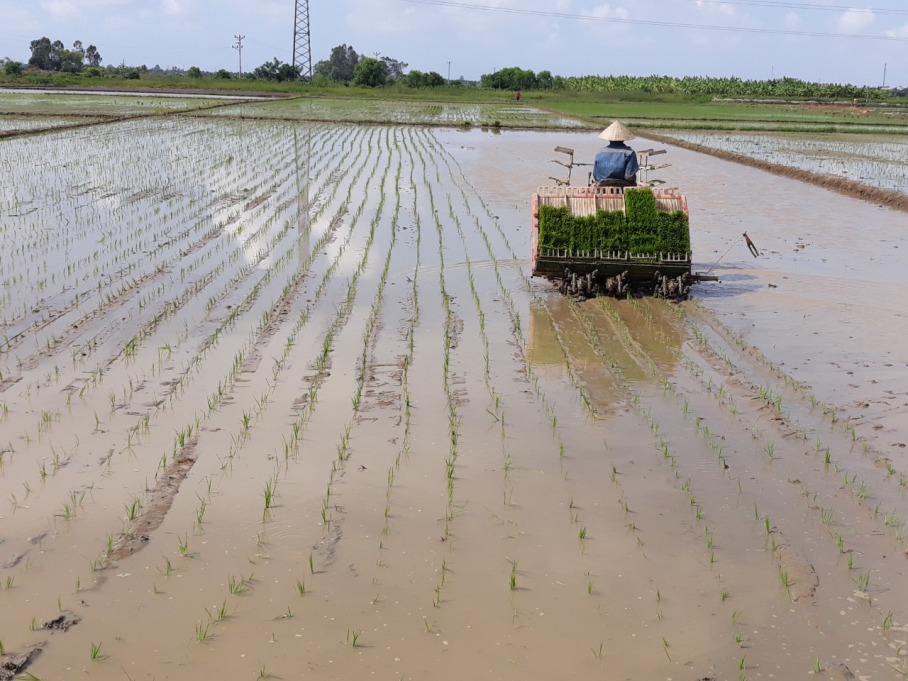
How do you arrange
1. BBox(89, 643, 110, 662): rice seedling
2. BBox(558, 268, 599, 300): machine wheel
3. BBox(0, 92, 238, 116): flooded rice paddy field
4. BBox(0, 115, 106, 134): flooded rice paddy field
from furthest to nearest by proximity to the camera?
BBox(0, 92, 238, 116): flooded rice paddy field
BBox(0, 115, 106, 134): flooded rice paddy field
BBox(558, 268, 599, 300): machine wheel
BBox(89, 643, 110, 662): rice seedling

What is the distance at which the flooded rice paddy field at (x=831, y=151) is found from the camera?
1725 centimetres

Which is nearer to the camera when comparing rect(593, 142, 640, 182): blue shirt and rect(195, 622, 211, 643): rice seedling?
rect(195, 622, 211, 643): rice seedling

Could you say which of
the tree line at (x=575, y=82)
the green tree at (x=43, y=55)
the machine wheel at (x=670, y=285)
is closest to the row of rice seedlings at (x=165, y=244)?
the machine wheel at (x=670, y=285)

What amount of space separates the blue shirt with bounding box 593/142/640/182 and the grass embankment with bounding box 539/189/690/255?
0.59 meters

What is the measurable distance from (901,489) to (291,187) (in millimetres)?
11827

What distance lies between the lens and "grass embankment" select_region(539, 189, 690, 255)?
7.46 metres

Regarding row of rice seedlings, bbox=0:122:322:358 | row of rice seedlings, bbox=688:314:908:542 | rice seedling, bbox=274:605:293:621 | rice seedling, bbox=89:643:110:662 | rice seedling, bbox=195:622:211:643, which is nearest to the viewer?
rice seedling, bbox=89:643:110:662

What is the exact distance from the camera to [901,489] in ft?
13.7

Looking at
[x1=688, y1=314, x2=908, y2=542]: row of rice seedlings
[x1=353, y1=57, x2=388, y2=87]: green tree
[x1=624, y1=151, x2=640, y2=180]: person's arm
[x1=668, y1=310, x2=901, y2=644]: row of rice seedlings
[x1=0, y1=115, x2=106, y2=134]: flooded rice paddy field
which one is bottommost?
[x1=668, y1=310, x2=901, y2=644]: row of rice seedlings

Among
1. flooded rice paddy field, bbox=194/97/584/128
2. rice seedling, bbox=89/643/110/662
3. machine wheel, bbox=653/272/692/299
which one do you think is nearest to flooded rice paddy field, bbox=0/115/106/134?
flooded rice paddy field, bbox=194/97/584/128

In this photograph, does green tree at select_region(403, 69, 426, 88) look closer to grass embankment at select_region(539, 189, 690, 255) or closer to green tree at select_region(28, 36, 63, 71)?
green tree at select_region(28, 36, 63, 71)

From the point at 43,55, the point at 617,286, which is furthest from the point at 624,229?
the point at 43,55

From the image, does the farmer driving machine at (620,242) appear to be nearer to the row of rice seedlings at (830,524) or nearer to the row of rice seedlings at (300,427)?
the row of rice seedlings at (300,427)

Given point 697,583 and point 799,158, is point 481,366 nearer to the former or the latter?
point 697,583
